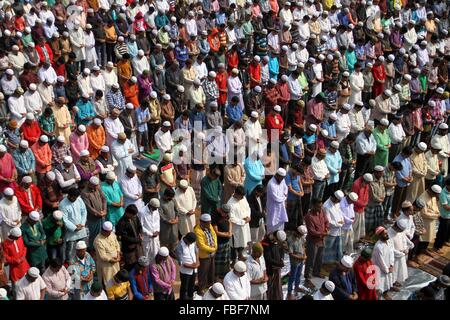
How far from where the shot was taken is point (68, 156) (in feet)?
34.5

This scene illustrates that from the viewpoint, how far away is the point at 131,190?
1034cm

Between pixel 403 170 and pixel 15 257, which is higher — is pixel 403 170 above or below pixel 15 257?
above

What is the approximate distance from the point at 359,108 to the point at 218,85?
2.95 m

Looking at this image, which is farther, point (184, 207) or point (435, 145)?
point (435, 145)

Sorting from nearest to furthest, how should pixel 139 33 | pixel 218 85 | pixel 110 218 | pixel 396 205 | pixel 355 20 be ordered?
1. pixel 110 218
2. pixel 396 205
3. pixel 218 85
4. pixel 139 33
5. pixel 355 20

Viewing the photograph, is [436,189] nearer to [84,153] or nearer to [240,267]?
[240,267]

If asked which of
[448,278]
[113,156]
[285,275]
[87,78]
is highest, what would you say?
[87,78]

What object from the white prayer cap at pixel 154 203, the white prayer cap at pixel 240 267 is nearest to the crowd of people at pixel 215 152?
the white prayer cap at pixel 240 267

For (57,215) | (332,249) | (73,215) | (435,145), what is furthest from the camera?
(435,145)

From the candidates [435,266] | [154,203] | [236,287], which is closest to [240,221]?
[154,203]

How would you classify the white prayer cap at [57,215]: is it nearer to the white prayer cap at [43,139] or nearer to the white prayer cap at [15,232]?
the white prayer cap at [15,232]

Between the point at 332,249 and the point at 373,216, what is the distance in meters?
1.23

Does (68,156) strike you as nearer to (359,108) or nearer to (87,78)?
(87,78)

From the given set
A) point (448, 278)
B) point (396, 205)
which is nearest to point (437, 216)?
point (396, 205)
